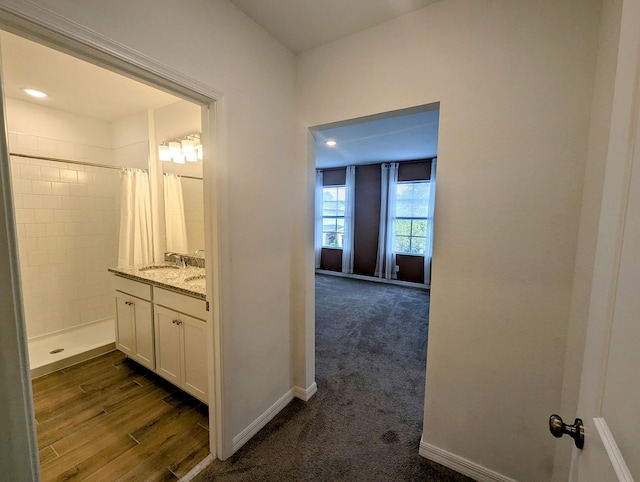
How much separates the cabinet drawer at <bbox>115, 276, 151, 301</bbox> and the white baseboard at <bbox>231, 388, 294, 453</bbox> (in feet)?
4.21

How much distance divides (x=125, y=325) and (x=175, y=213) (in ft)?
3.91

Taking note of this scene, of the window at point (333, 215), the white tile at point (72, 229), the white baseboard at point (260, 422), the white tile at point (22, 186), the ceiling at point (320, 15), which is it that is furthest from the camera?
the window at point (333, 215)

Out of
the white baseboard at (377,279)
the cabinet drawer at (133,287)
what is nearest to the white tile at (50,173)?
the cabinet drawer at (133,287)

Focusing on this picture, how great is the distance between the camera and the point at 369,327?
11.4 feet

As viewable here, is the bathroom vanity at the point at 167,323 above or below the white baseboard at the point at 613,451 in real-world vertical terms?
below

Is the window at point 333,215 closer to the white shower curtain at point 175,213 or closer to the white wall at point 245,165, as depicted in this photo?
the white shower curtain at point 175,213

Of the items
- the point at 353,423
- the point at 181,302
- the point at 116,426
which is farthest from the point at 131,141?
the point at 353,423

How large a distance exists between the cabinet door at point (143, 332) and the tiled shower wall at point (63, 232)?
59.2 inches

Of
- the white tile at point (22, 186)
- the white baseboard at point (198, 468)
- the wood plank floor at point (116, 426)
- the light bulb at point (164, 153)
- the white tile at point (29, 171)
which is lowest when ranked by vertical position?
the wood plank floor at point (116, 426)

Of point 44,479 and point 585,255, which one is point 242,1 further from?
point 44,479

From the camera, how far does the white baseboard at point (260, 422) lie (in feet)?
5.33

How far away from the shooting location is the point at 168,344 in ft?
6.72

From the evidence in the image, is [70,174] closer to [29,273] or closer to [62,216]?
[62,216]

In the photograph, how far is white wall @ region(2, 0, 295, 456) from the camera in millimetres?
1185
